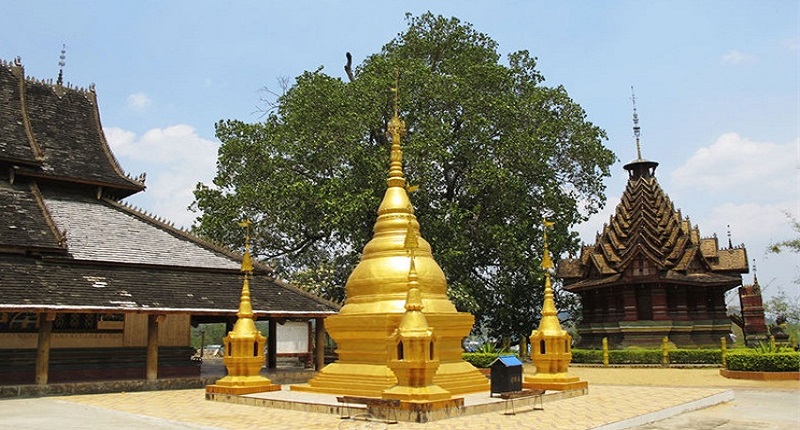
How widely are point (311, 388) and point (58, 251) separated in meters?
8.77

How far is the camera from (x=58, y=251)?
61.1 feet

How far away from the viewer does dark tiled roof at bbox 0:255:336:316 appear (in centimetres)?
1667

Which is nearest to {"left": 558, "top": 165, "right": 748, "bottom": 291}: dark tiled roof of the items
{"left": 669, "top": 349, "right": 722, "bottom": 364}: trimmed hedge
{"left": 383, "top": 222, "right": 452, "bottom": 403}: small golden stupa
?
{"left": 669, "top": 349, "right": 722, "bottom": 364}: trimmed hedge

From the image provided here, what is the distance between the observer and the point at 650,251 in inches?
1302

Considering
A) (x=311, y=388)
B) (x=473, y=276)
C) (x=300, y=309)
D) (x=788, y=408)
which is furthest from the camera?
(x=473, y=276)

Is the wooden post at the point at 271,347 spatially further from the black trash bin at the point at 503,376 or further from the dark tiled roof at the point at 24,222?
the black trash bin at the point at 503,376

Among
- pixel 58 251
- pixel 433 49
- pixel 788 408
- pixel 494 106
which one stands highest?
pixel 433 49

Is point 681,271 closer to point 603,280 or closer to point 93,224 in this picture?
point 603,280

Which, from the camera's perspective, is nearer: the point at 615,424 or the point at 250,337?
the point at 615,424

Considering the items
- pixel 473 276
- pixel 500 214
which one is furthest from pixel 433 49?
pixel 473 276

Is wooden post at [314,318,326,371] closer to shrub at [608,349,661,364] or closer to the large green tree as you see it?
the large green tree

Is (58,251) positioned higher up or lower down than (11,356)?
higher up

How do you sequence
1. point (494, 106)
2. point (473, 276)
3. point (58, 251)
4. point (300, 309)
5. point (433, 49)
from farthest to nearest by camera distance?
point (433, 49)
point (473, 276)
point (494, 106)
point (300, 309)
point (58, 251)

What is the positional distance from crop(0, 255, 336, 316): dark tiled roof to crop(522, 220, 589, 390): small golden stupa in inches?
305
